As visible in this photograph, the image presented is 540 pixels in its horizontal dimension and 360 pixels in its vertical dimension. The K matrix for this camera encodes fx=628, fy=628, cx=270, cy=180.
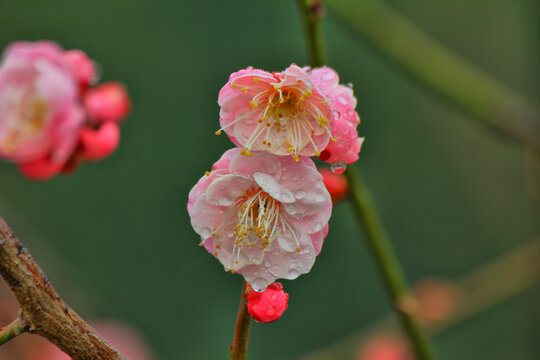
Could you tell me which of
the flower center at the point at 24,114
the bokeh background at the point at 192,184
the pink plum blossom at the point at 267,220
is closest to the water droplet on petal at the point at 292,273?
the pink plum blossom at the point at 267,220

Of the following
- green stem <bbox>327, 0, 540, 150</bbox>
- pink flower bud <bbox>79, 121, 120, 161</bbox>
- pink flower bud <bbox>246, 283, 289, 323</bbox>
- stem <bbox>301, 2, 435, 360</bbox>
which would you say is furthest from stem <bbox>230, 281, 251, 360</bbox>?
green stem <bbox>327, 0, 540, 150</bbox>

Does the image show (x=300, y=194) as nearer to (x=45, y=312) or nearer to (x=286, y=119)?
(x=286, y=119)

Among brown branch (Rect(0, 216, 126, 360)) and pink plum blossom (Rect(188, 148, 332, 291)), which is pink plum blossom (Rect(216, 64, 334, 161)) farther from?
brown branch (Rect(0, 216, 126, 360))

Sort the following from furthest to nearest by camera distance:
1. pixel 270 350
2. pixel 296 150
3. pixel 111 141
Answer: pixel 270 350 < pixel 111 141 < pixel 296 150

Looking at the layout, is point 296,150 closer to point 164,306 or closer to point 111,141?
point 111,141

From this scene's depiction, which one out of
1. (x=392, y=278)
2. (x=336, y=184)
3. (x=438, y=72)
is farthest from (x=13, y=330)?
(x=438, y=72)

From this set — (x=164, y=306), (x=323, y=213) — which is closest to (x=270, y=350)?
(x=164, y=306)

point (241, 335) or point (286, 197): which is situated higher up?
point (286, 197)
